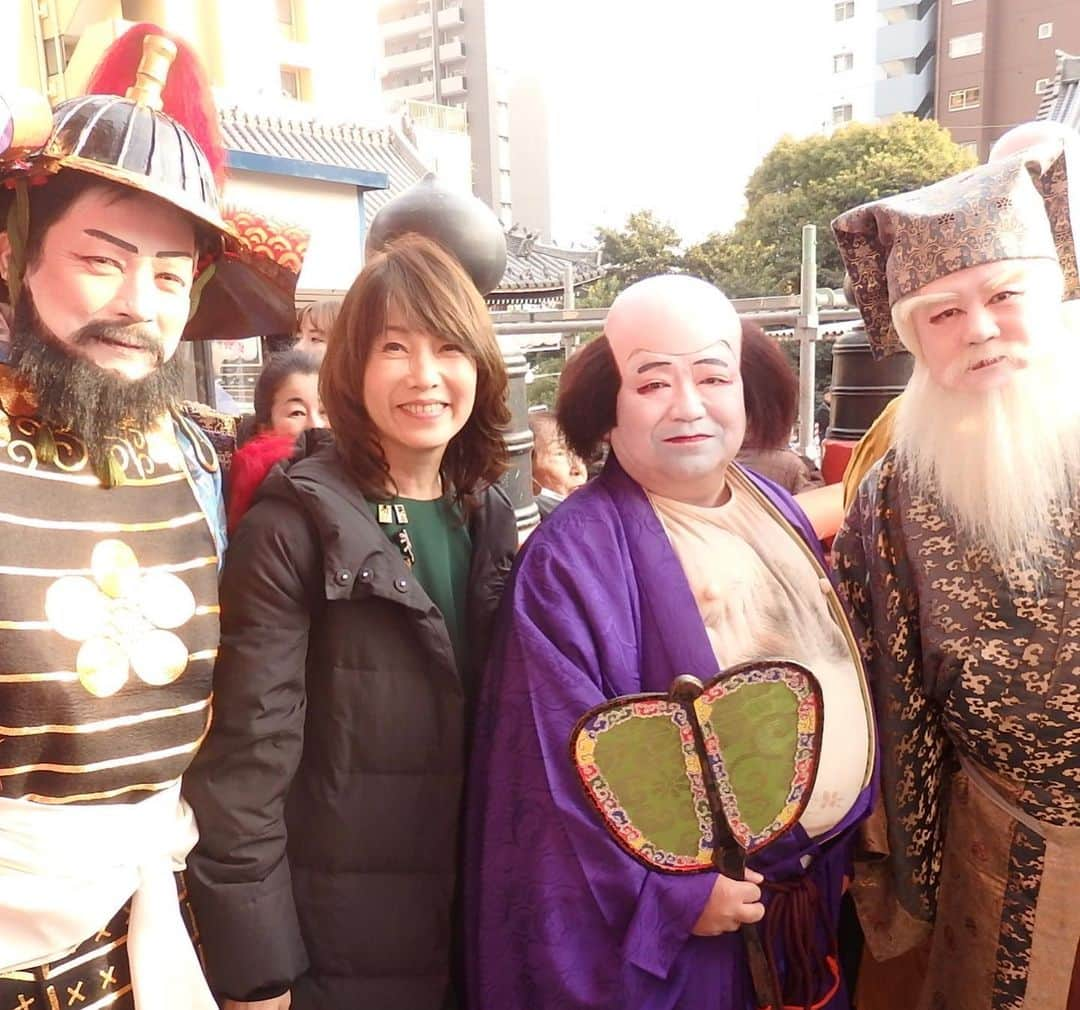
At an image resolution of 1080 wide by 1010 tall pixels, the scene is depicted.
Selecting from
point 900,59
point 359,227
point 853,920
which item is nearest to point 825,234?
point 359,227

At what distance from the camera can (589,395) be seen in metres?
1.76

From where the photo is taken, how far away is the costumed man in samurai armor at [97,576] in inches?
51.2

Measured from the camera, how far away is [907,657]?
6.04 feet

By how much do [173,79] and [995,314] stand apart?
1.60 m

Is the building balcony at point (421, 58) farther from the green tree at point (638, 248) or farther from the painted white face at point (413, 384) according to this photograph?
the painted white face at point (413, 384)

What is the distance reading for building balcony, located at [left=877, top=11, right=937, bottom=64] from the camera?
111ft

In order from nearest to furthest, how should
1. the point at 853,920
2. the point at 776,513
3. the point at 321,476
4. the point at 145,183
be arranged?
the point at 145,183 < the point at 321,476 < the point at 776,513 < the point at 853,920

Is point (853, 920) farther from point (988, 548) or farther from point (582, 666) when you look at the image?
point (582, 666)

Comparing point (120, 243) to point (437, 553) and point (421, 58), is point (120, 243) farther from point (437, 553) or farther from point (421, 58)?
point (421, 58)

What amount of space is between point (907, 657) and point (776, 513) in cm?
42

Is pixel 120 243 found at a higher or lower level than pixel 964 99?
lower

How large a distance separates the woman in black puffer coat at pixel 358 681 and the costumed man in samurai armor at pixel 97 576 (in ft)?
0.26

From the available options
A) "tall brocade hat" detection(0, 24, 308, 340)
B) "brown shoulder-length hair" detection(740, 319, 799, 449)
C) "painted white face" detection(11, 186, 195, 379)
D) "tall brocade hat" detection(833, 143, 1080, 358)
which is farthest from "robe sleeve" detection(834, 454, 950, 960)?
"painted white face" detection(11, 186, 195, 379)

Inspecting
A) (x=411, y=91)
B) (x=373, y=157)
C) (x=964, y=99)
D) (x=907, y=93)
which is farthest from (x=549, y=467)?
(x=411, y=91)
